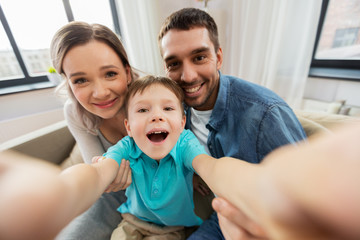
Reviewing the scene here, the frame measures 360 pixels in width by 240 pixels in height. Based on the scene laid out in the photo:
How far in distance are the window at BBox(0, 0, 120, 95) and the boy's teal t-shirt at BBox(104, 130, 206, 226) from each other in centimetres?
214

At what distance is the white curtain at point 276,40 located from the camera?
1.52 meters

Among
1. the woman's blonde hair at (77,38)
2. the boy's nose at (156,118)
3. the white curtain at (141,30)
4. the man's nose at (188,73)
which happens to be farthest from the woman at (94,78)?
the white curtain at (141,30)

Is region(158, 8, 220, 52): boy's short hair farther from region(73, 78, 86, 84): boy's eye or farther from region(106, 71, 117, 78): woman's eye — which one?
region(73, 78, 86, 84): boy's eye

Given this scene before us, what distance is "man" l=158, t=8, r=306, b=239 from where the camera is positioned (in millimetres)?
668

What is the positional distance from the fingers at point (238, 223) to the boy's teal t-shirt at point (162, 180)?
262mm

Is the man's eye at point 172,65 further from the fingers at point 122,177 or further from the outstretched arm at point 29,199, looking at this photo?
the outstretched arm at point 29,199

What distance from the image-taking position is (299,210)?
0.48 ft

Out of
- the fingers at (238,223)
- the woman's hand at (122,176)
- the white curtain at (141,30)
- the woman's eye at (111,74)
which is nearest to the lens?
the fingers at (238,223)

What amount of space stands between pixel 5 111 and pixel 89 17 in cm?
156

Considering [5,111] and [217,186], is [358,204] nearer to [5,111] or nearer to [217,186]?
[217,186]

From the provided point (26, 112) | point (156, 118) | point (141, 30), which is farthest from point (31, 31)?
point (156, 118)

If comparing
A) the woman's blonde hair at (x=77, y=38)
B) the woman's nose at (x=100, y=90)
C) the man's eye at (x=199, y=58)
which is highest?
the woman's blonde hair at (x=77, y=38)

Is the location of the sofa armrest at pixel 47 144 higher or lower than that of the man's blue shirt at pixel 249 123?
lower

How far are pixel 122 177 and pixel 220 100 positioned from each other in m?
0.59
